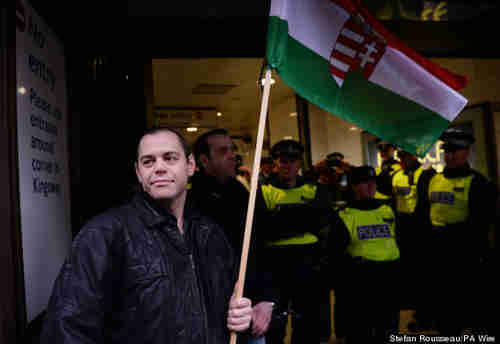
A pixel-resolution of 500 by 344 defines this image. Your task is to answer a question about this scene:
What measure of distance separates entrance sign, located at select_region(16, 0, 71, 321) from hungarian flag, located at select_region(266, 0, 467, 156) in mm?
1088

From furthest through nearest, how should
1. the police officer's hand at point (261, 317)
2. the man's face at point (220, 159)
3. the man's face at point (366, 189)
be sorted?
1. the man's face at point (366, 189)
2. the man's face at point (220, 159)
3. the police officer's hand at point (261, 317)

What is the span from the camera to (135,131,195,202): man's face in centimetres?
147

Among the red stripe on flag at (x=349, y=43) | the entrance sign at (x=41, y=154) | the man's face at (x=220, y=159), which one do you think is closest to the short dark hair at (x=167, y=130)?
the entrance sign at (x=41, y=154)

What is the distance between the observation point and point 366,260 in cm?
339

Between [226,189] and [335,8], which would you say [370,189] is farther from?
[335,8]

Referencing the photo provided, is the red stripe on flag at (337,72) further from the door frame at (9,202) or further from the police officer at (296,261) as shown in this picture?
the door frame at (9,202)

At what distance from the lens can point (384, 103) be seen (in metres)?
2.26

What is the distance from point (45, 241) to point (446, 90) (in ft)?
7.62

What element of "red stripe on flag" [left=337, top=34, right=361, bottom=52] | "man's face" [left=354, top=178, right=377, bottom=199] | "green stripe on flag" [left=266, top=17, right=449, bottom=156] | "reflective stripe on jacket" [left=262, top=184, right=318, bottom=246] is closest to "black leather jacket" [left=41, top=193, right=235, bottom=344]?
"green stripe on flag" [left=266, top=17, right=449, bottom=156]

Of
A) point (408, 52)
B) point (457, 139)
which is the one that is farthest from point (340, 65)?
point (457, 139)

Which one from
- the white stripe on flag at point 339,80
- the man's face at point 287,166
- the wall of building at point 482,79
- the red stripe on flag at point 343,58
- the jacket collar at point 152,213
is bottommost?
the jacket collar at point 152,213

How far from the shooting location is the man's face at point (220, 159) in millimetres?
2426

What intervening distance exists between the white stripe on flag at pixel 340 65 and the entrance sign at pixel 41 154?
1.46m

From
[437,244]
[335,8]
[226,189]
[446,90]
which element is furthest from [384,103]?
[437,244]
